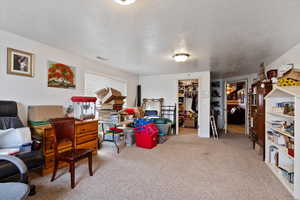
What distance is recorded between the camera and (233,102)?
8781 mm

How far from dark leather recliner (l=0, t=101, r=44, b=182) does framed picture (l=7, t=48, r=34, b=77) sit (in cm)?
64

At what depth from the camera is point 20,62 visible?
2.68 meters

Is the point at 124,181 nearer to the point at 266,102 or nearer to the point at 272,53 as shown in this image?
the point at 266,102

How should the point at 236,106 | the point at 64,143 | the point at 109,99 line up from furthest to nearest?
the point at 236,106
the point at 109,99
the point at 64,143

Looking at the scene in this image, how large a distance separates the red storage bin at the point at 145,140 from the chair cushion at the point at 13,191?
2940 mm

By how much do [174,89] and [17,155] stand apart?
5064mm

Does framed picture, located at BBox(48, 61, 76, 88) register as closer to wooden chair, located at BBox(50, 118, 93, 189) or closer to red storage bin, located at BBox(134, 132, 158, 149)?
wooden chair, located at BBox(50, 118, 93, 189)

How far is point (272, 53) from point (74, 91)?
15.9 feet

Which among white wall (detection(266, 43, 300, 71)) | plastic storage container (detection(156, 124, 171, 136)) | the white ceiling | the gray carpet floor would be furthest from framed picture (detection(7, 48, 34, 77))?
white wall (detection(266, 43, 300, 71))

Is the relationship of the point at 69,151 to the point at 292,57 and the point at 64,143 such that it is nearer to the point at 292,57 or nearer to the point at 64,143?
the point at 64,143

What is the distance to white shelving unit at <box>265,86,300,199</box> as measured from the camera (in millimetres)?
1928

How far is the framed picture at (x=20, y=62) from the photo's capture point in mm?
2544

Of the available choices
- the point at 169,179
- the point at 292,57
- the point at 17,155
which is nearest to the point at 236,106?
Result: the point at 292,57

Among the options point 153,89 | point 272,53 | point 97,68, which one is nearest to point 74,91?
point 97,68
